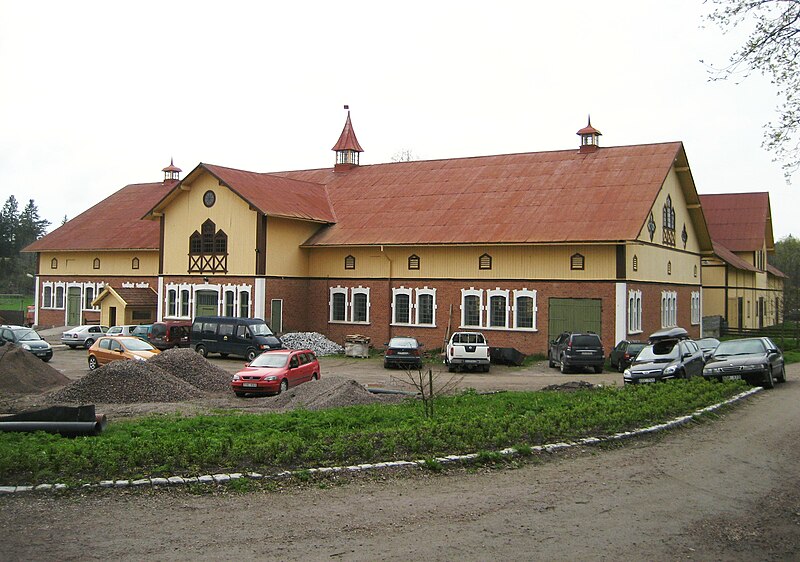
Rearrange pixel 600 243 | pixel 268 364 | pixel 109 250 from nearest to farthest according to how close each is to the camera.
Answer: pixel 268 364 < pixel 600 243 < pixel 109 250

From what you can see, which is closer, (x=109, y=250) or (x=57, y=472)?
(x=57, y=472)

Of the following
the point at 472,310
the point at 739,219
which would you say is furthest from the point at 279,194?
the point at 739,219

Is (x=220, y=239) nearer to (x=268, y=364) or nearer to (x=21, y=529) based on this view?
(x=268, y=364)

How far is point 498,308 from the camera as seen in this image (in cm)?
3697

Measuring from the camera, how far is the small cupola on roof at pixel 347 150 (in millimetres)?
49938

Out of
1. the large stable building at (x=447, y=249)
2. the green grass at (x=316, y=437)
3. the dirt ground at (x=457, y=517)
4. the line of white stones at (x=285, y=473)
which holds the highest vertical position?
the large stable building at (x=447, y=249)

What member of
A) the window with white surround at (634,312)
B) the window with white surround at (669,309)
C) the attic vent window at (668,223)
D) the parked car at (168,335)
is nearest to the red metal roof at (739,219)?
the window with white surround at (669,309)

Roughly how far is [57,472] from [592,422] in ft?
29.6

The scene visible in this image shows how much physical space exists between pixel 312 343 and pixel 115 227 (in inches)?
793

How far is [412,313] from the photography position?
39.2 meters

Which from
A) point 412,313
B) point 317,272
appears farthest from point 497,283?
point 317,272

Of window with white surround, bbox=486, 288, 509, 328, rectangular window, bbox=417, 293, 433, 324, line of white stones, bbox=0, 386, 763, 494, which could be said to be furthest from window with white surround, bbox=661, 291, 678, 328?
line of white stones, bbox=0, 386, 763, 494

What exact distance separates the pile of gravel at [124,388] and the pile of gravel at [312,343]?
54.0 feet

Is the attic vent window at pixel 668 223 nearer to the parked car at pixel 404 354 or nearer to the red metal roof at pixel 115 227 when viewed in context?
the parked car at pixel 404 354
